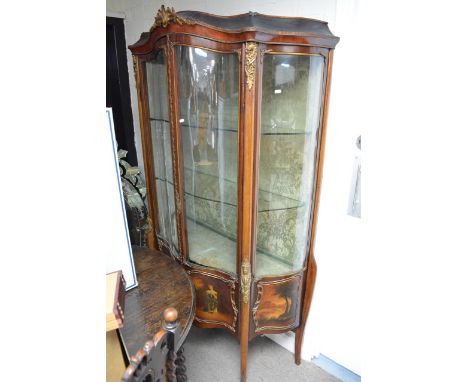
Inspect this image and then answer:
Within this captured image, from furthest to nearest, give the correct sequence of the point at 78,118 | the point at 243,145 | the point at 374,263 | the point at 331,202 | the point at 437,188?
1. the point at 331,202
2. the point at 243,145
3. the point at 374,263
4. the point at 437,188
5. the point at 78,118

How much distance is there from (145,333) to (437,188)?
87cm

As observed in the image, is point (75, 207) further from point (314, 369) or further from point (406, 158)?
point (314, 369)

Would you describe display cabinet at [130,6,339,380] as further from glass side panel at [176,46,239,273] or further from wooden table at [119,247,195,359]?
wooden table at [119,247,195,359]

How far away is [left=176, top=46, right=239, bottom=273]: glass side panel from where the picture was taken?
3.72 ft

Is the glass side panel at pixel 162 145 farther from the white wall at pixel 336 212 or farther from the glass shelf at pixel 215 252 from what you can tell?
the white wall at pixel 336 212

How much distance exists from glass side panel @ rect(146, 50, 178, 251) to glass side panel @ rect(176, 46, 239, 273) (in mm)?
102

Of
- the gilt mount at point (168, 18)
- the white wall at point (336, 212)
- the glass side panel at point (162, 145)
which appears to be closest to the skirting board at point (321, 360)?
the white wall at point (336, 212)

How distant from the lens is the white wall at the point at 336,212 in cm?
115

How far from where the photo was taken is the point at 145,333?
832 mm

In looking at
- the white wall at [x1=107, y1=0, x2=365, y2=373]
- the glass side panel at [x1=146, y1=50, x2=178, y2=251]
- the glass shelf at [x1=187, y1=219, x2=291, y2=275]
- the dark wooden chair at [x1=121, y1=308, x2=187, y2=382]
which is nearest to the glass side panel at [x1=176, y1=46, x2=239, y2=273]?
the glass shelf at [x1=187, y1=219, x2=291, y2=275]

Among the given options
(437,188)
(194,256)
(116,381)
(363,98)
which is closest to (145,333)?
(116,381)

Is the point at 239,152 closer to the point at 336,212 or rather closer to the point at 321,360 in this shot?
the point at 336,212

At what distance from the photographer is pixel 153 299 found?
3.22ft

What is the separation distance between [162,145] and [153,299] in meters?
0.75
